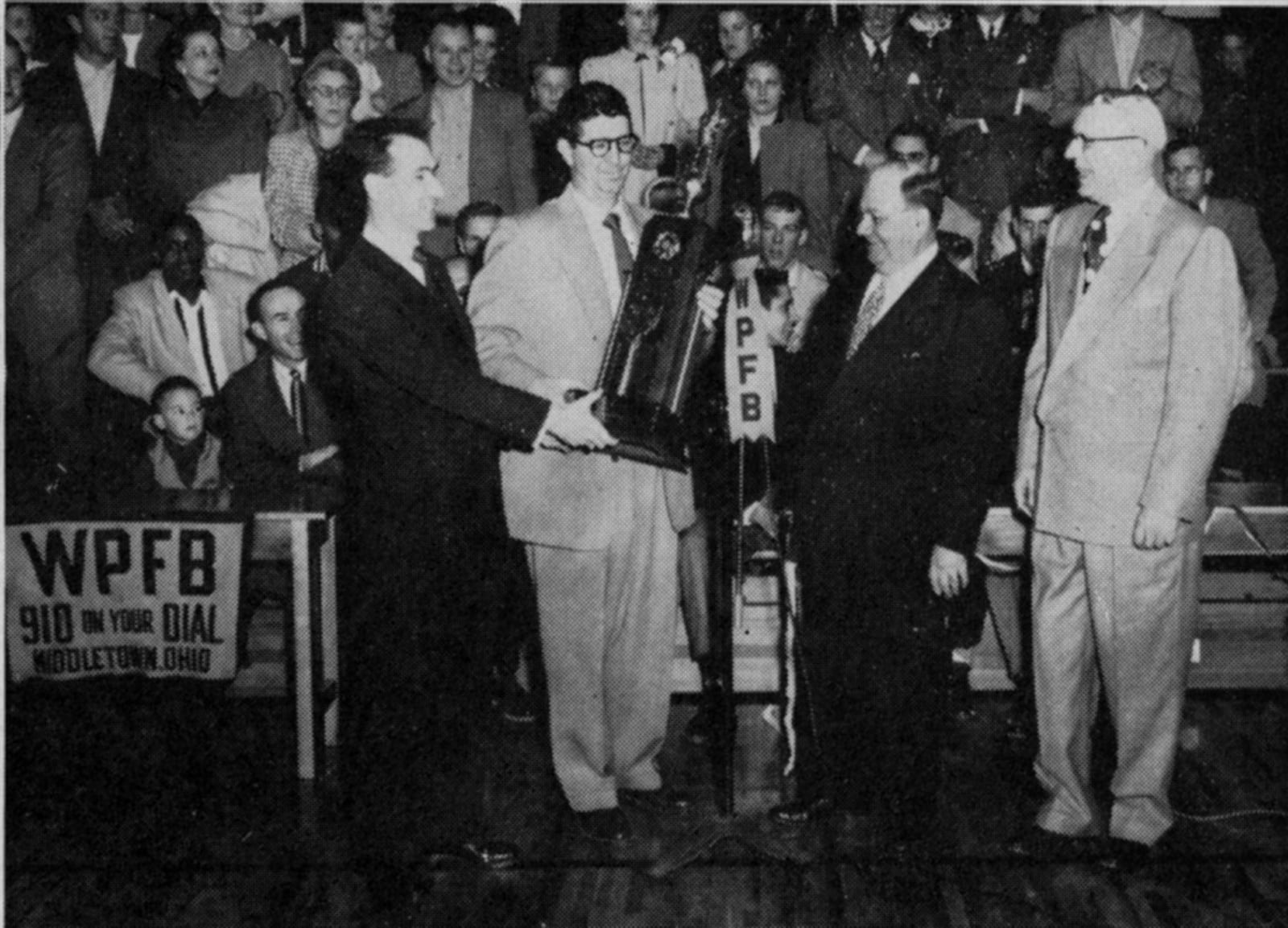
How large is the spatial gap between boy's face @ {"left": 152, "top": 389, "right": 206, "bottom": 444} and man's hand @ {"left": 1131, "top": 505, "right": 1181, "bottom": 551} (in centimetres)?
355

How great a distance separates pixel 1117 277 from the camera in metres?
3.46

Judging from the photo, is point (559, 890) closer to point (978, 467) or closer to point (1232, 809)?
point (978, 467)

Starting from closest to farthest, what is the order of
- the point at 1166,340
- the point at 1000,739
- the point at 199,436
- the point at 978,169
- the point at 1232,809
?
the point at 1166,340, the point at 1232,809, the point at 1000,739, the point at 199,436, the point at 978,169

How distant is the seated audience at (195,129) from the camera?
245 inches

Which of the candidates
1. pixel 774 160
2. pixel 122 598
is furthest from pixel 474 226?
pixel 122 598

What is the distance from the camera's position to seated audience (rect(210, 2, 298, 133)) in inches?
260

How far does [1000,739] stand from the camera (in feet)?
15.2

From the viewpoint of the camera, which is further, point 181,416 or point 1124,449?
point 181,416

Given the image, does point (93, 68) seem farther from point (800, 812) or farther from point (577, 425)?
point (800, 812)

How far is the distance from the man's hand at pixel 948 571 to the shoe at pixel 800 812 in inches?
30.5

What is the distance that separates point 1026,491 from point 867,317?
0.71m

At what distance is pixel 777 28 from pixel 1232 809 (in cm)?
480

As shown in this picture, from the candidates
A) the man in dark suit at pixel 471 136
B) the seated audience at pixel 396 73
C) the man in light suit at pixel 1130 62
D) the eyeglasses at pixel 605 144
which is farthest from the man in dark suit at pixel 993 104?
the eyeglasses at pixel 605 144

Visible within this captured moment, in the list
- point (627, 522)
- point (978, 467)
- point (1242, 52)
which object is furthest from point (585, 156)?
point (1242, 52)
